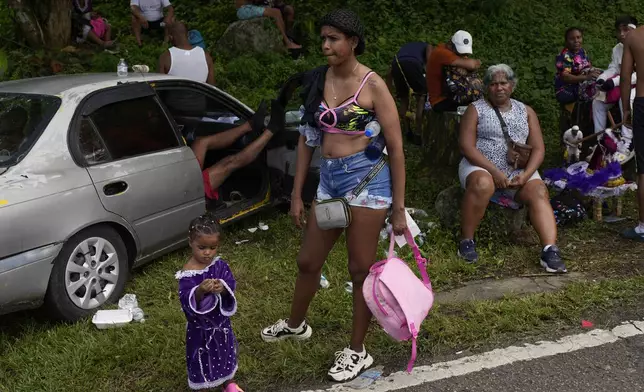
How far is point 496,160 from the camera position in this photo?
5551 mm

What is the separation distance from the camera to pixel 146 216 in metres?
4.86

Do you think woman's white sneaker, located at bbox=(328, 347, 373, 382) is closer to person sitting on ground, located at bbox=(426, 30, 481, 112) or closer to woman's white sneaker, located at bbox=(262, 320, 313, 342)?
woman's white sneaker, located at bbox=(262, 320, 313, 342)

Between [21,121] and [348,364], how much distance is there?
2.54 m

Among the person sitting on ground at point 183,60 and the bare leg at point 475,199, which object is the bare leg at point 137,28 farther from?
the bare leg at point 475,199

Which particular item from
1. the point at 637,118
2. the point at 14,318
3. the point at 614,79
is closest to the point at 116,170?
the point at 14,318

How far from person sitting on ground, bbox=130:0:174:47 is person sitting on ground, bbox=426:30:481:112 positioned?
557cm

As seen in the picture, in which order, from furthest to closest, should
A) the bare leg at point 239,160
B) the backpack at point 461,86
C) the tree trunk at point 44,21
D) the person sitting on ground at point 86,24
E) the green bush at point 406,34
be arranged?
the person sitting on ground at point 86,24, the green bush at point 406,34, the tree trunk at point 44,21, the backpack at point 461,86, the bare leg at point 239,160

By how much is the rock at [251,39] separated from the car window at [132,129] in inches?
243

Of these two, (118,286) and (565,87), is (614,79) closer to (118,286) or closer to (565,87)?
(565,87)

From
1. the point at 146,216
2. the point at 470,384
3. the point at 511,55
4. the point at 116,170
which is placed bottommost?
the point at 511,55

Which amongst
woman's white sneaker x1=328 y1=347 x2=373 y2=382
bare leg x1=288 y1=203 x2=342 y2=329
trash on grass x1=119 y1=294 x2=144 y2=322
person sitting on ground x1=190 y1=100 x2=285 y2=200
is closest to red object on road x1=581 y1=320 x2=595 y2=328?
woman's white sneaker x1=328 y1=347 x2=373 y2=382

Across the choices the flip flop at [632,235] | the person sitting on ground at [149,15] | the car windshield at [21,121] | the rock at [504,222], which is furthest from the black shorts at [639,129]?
the person sitting on ground at [149,15]

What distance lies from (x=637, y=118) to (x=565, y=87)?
2340mm

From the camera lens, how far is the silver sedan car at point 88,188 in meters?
4.06
